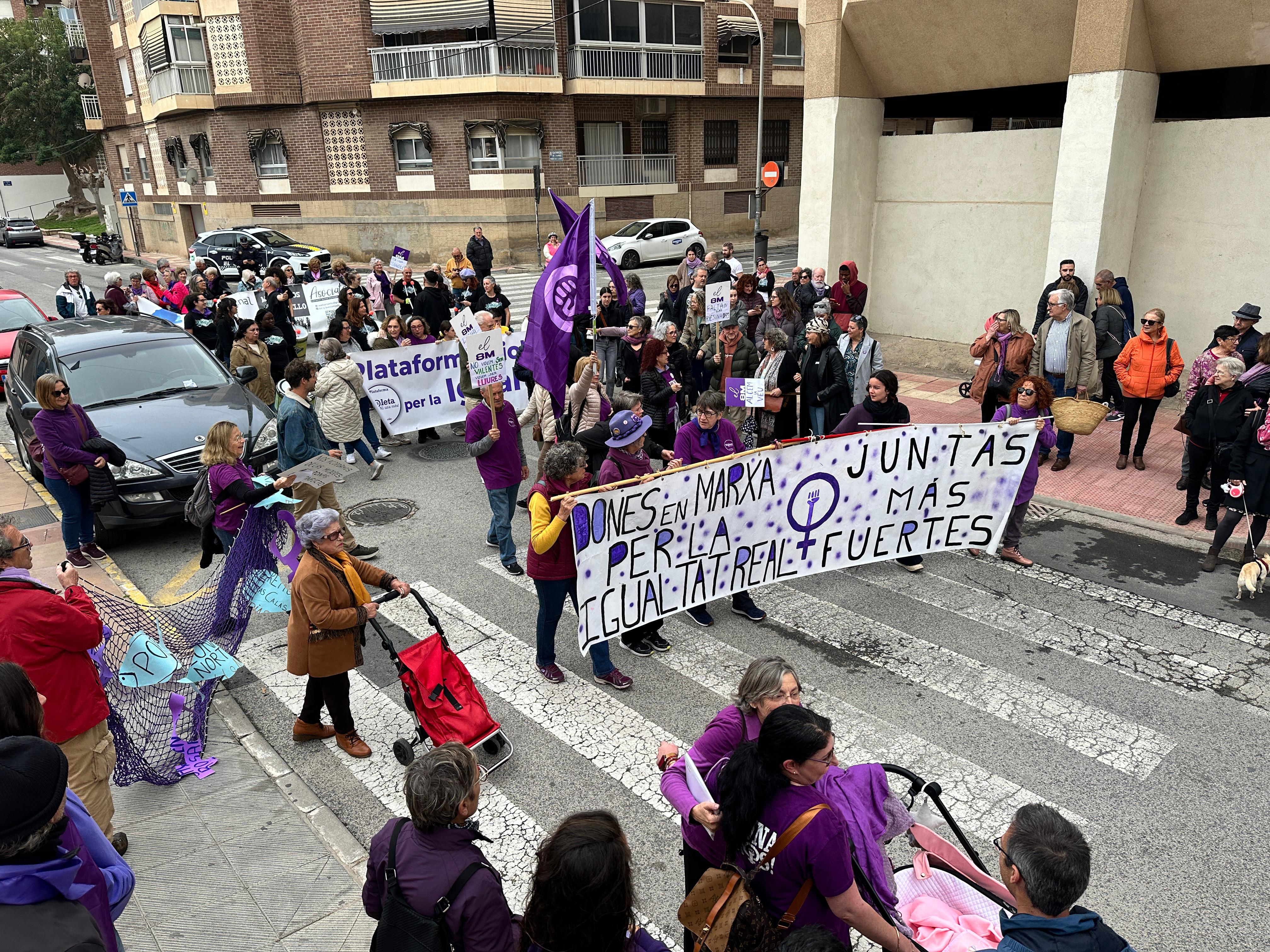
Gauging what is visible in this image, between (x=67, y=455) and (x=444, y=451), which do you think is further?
(x=444, y=451)

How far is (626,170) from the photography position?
3472cm

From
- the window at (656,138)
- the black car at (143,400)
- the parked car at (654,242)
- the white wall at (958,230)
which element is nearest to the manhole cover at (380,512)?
the black car at (143,400)

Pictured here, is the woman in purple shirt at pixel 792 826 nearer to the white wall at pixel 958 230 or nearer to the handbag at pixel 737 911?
the handbag at pixel 737 911

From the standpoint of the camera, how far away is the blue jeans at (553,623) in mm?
6094

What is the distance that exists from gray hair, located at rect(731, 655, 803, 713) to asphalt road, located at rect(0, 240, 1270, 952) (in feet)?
4.91

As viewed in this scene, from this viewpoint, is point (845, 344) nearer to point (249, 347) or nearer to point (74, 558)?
point (249, 347)

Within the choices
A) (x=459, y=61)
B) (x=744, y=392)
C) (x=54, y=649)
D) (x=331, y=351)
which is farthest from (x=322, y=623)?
(x=459, y=61)

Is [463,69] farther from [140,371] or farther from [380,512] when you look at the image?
[380,512]

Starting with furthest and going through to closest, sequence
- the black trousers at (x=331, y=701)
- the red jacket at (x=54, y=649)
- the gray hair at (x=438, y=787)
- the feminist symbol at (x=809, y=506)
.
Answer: the feminist symbol at (x=809, y=506) < the black trousers at (x=331, y=701) < the red jacket at (x=54, y=649) < the gray hair at (x=438, y=787)

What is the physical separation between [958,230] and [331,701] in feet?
41.7

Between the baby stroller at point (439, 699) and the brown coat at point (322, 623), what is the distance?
215 mm

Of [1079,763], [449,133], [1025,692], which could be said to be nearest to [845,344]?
[1025,692]

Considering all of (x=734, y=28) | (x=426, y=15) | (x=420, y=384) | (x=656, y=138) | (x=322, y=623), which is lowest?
(x=420, y=384)

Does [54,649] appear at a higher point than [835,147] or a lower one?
lower
